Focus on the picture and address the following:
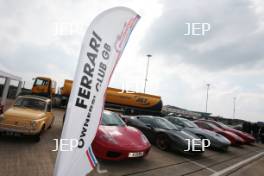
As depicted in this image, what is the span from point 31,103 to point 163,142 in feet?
16.4

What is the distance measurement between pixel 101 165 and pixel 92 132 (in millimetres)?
2262

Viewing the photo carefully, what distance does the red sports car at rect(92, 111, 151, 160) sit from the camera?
15.2 feet

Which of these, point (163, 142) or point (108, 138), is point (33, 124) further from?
point (163, 142)

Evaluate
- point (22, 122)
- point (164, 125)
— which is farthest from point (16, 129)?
point (164, 125)

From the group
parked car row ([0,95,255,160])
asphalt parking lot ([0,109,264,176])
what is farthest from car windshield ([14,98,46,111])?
asphalt parking lot ([0,109,264,176])

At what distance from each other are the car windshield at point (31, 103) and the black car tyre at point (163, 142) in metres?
4.42

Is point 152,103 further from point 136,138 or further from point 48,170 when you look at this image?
point 48,170

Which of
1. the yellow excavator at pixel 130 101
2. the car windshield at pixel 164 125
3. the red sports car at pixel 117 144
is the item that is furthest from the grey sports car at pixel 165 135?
the yellow excavator at pixel 130 101

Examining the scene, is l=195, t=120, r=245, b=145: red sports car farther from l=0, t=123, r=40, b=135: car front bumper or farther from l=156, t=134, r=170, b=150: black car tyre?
l=0, t=123, r=40, b=135: car front bumper

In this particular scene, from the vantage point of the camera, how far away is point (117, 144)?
4.71m

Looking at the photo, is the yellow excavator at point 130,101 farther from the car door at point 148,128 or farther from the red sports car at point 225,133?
the car door at point 148,128

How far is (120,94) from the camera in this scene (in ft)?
67.3

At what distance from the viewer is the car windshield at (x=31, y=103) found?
6.39 meters

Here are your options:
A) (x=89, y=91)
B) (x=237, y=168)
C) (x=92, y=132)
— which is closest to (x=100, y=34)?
(x=89, y=91)
